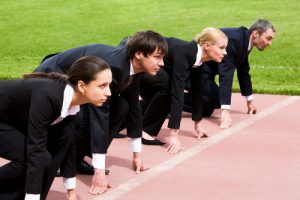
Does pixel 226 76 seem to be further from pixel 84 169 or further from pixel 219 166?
pixel 84 169

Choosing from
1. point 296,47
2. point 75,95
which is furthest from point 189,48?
point 296,47

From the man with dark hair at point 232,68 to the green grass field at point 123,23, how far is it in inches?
119

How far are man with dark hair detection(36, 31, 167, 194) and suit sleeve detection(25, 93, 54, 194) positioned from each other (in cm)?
92

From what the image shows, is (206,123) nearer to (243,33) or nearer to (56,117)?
(243,33)

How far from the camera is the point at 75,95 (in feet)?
14.7

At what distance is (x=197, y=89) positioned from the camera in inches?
275

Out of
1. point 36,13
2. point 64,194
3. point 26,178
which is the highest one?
point 26,178

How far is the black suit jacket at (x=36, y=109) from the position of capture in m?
4.33

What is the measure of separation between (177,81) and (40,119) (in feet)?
8.07

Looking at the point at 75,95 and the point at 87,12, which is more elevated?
the point at 75,95

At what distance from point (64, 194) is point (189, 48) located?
7.12 ft

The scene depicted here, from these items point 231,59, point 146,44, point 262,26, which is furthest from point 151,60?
point 262,26

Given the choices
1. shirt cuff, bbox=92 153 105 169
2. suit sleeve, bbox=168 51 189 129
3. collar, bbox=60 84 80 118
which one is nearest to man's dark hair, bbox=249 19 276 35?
suit sleeve, bbox=168 51 189 129

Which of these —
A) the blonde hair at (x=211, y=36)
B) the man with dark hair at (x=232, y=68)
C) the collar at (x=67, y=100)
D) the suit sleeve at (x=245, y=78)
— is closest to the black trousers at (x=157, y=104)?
the blonde hair at (x=211, y=36)
